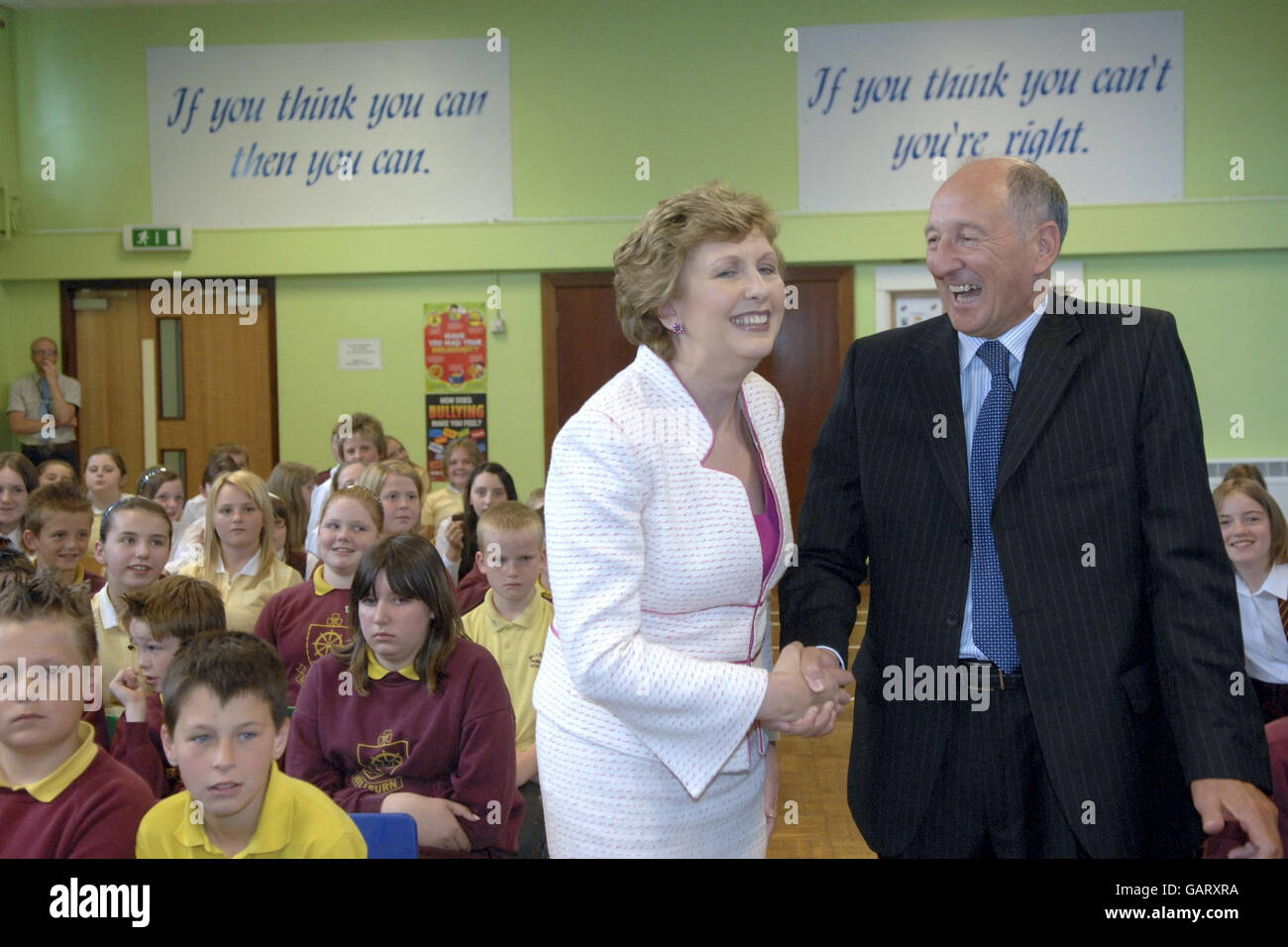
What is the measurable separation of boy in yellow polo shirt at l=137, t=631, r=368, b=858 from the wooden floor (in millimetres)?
1717

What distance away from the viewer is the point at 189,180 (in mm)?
9781

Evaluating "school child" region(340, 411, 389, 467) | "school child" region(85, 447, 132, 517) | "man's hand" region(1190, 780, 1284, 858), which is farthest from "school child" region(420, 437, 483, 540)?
"man's hand" region(1190, 780, 1284, 858)

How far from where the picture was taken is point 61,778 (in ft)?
7.54

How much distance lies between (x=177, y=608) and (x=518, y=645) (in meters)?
1.12

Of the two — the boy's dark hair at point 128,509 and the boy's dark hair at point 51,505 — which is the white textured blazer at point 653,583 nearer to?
the boy's dark hair at point 128,509

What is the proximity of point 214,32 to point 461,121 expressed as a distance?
2126 mm

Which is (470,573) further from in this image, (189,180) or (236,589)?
(189,180)

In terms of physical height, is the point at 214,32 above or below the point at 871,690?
above

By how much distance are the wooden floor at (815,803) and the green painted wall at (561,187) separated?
15.3 feet

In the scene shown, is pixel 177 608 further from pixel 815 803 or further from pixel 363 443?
pixel 363 443
